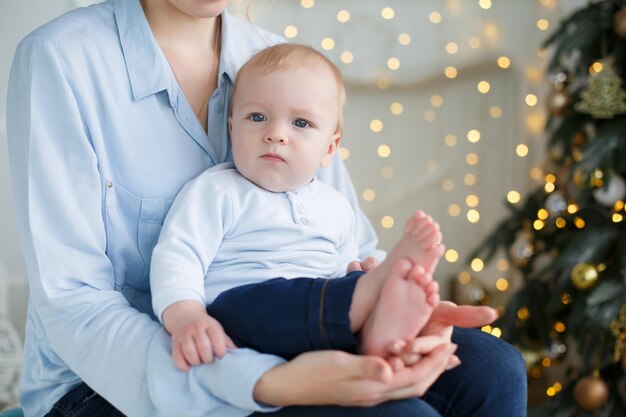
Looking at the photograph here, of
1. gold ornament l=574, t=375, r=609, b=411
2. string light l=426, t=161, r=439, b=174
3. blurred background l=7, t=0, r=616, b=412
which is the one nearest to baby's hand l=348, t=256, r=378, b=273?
gold ornament l=574, t=375, r=609, b=411

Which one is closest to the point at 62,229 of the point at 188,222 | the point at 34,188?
the point at 34,188

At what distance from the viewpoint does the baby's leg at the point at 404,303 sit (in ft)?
3.39

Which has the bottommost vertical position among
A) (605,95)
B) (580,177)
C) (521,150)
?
(521,150)

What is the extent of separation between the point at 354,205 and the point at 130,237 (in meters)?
0.49

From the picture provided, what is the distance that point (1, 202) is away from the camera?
234 cm

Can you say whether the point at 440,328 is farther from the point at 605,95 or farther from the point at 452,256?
the point at 452,256

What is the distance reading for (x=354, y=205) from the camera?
162 cm

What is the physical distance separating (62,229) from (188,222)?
0.62ft

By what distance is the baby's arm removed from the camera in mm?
1058

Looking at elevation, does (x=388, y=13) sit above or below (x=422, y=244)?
above

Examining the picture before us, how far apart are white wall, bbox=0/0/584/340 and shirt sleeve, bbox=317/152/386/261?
135cm

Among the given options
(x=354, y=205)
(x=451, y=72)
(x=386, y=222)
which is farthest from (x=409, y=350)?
(x=451, y=72)

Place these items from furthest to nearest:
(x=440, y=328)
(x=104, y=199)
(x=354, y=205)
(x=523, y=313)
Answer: (x=523, y=313) < (x=354, y=205) < (x=104, y=199) < (x=440, y=328)

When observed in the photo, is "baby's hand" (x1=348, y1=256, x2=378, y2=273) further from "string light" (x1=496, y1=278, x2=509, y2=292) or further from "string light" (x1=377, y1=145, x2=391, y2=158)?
"string light" (x1=496, y1=278, x2=509, y2=292)
